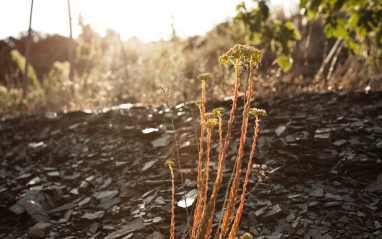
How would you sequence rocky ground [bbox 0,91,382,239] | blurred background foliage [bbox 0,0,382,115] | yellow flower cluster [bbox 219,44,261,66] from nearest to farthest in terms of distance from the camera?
yellow flower cluster [bbox 219,44,261,66], rocky ground [bbox 0,91,382,239], blurred background foliage [bbox 0,0,382,115]

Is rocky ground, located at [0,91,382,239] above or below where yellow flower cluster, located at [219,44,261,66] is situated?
below

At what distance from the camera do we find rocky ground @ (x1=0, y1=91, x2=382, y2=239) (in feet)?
7.16

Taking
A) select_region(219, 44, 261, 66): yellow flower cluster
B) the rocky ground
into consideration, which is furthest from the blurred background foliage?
the rocky ground

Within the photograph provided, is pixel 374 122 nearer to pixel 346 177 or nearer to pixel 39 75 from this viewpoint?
pixel 346 177

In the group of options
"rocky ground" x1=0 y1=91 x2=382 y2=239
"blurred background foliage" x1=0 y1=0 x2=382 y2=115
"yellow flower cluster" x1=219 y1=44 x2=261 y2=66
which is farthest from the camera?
"blurred background foliage" x1=0 y1=0 x2=382 y2=115

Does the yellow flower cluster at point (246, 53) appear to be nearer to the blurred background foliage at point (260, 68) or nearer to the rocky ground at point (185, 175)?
the blurred background foliage at point (260, 68)

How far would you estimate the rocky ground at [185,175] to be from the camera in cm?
218

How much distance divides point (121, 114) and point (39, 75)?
10334 mm

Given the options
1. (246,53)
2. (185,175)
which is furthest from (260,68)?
(246,53)

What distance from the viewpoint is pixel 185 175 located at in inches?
110

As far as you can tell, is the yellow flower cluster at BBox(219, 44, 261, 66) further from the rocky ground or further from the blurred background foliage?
the rocky ground

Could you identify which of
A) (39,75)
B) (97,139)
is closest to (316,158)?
(97,139)

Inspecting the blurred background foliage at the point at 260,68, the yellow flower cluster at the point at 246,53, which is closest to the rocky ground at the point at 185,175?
the blurred background foliage at the point at 260,68

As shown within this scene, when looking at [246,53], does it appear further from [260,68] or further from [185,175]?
[260,68]
